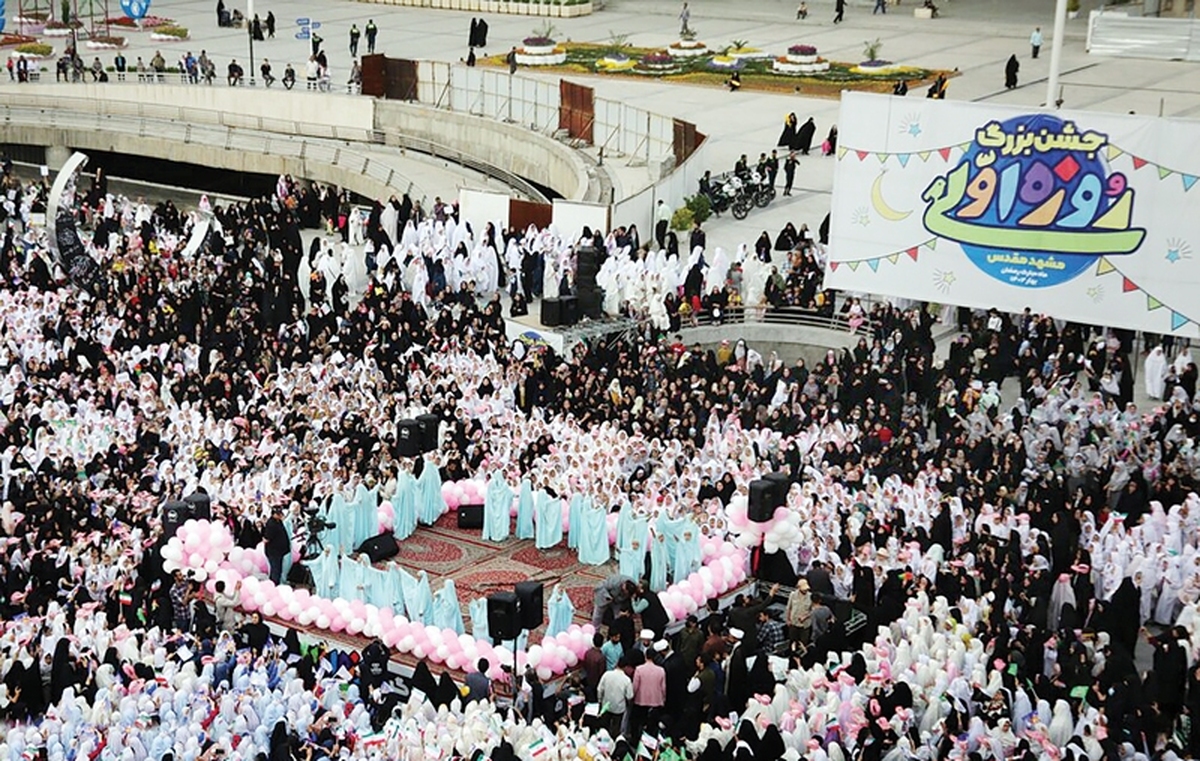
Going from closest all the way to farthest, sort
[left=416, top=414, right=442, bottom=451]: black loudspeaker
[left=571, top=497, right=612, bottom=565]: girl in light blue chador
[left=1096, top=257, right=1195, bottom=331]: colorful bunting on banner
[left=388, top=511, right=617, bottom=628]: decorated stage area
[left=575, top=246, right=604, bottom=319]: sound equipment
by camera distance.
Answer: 1. [left=388, top=511, right=617, bottom=628]: decorated stage area
2. [left=571, top=497, right=612, bottom=565]: girl in light blue chador
3. [left=416, top=414, right=442, bottom=451]: black loudspeaker
4. [left=1096, top=257, right=1195, bottom=331]: colorful bunting on banner
5. [left=575, top=246, right=604, bottom=319]: sound equipment

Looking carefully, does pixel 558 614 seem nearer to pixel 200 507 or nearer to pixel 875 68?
pixel 200 507

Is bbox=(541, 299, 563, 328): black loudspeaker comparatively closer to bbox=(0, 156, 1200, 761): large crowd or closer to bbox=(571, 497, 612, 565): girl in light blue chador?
bbox=(0, 156, 1200, 761): large crowd

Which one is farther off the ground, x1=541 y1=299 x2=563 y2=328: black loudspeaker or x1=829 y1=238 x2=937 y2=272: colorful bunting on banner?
x1=829 y1=238 x2=937 y2=272: colorful bunting on banner

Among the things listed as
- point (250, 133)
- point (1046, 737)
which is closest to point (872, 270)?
point (1046, 737)

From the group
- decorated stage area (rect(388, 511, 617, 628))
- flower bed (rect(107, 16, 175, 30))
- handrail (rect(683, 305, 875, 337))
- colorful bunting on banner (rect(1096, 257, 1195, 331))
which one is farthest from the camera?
flower bed (rect(107, 16, 175, 30))

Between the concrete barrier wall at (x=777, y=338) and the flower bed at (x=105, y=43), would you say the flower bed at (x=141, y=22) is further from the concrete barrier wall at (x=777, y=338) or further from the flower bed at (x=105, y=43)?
the concrete barrier wall at (x=777, y=338)

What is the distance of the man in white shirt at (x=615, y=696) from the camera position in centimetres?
1612

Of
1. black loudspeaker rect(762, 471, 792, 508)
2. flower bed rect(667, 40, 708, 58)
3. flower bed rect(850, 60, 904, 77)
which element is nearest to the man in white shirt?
black loudspeaker rect(762, 471, 792, 508)

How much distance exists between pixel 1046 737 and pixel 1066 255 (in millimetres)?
10638

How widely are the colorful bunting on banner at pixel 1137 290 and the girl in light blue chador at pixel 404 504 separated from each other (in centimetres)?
998

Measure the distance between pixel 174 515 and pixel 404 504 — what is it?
2.72 meters

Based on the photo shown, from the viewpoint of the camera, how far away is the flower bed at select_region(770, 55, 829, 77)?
46406 millimetres

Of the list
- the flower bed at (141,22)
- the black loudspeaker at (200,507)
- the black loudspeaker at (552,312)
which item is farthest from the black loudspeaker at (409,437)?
the flower bed at (141,22)

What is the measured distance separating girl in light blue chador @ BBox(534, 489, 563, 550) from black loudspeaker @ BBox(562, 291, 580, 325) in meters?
6.82
